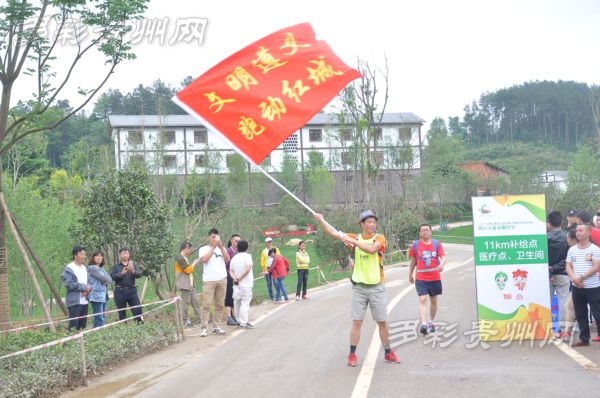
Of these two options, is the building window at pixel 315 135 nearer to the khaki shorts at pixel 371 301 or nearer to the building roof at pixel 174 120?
the building roof at pixel 174 120

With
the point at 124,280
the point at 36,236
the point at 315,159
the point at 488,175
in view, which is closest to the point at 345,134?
the point at 315,159

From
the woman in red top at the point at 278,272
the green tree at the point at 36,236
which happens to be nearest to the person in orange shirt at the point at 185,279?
the woman in red top at the point at 278,272

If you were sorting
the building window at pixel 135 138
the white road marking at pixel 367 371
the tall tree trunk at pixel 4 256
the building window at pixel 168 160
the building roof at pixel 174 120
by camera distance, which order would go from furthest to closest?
the building roof at pixel 174 120 < the building window at pixel 135 138 < the building window at pixel 168 160 < the tall tree trunk at pixel 4 256 < the white road marking at pixel 367 371

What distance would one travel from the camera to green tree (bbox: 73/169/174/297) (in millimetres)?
14680

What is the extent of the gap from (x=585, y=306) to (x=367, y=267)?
10.4 feet

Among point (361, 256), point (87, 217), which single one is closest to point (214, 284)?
point (87, 217)

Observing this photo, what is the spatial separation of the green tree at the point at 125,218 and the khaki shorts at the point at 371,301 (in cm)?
747

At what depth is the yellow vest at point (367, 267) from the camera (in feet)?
28.3

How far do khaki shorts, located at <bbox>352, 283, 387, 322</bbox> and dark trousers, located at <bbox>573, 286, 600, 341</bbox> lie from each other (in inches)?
110

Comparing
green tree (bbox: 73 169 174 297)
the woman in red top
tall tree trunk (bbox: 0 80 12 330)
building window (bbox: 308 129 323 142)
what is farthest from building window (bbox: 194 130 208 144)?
tall tree trunk (bbox: 0 80 12 330)

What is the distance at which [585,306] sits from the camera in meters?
9.32

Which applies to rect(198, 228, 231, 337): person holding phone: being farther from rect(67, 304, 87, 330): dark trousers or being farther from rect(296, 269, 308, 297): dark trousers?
rect(296, 269, 308, 297): dark trousers

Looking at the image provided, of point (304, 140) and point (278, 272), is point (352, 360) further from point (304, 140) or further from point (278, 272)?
point (304, 140)

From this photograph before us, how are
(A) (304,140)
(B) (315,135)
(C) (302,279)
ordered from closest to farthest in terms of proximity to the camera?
(C) (302,279), (B) (315,135), (A) (304,140)
